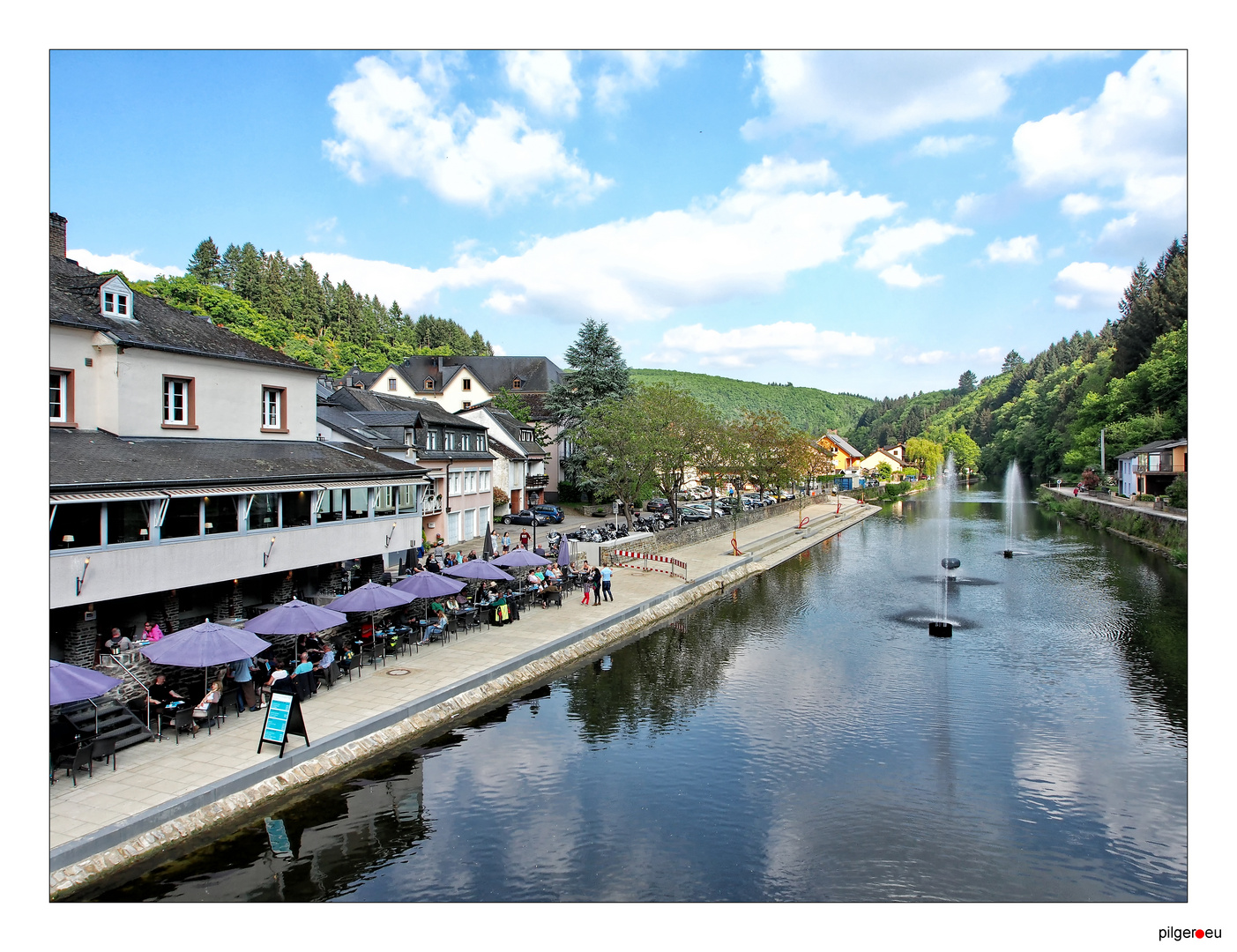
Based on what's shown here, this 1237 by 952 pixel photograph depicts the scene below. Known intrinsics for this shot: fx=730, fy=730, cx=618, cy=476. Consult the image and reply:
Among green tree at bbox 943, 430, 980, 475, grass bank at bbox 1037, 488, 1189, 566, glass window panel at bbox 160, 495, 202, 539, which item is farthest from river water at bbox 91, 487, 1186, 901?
green tree at bbox 943, 430, 980, 475

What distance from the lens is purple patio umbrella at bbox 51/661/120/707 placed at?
11578mm

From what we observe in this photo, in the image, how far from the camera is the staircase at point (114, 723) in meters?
13.4

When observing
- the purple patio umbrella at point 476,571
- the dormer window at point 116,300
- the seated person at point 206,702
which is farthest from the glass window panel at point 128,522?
the purple patio umbrella at point 476,571

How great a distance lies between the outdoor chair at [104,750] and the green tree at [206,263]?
126 m

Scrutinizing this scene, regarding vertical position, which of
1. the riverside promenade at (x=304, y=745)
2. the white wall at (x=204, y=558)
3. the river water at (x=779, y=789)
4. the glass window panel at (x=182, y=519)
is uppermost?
the glass window panel at (x=182, y=519)

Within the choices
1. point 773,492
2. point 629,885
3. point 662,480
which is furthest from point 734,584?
point 773,492

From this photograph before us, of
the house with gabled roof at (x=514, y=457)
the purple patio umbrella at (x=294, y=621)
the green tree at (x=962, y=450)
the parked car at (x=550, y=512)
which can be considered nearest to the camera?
the purple patio umbrella at (x=294, y=621)

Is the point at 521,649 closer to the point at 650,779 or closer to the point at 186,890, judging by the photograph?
the point at 650,779

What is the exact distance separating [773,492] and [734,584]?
49414mm

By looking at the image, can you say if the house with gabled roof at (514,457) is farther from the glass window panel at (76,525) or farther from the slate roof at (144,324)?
the glass window panel at (76,525)

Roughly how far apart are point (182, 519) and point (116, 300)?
7156mm

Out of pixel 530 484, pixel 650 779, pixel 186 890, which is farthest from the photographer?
pixel 530 484
